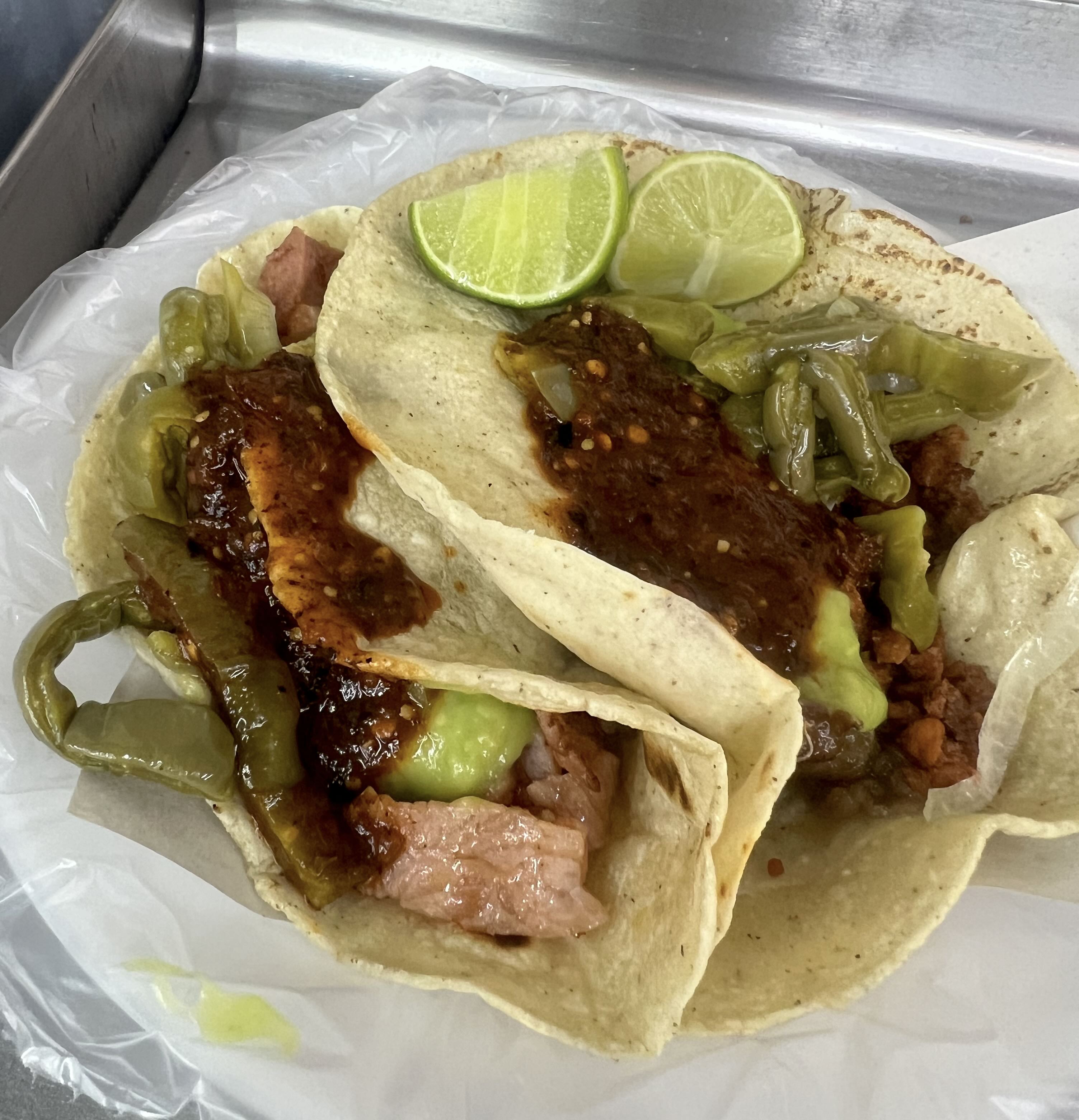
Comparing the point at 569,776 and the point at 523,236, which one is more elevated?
the point at 523,236

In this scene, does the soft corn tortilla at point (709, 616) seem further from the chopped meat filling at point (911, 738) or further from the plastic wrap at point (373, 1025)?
the plastic wrap at point (373, 1025)

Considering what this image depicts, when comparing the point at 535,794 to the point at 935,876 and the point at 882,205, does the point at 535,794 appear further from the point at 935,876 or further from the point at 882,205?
the point at 882,205

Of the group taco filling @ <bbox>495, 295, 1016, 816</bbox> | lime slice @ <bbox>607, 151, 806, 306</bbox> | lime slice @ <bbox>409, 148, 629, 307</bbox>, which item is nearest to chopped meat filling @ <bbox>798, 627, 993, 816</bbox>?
taco filling @ <bbox>495, 295, 1016, 816</bbox>

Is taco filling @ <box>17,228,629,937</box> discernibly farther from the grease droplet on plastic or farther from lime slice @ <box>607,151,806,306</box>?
lime slice @ <box>607,151,806,306</box>

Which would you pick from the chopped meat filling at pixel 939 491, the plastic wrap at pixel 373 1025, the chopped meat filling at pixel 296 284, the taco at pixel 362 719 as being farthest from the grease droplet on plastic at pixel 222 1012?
the chopped meat filling at pixel 939 491

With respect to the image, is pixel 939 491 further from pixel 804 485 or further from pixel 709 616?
pixel 709 616

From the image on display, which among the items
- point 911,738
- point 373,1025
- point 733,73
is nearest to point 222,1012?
point 373,1025
